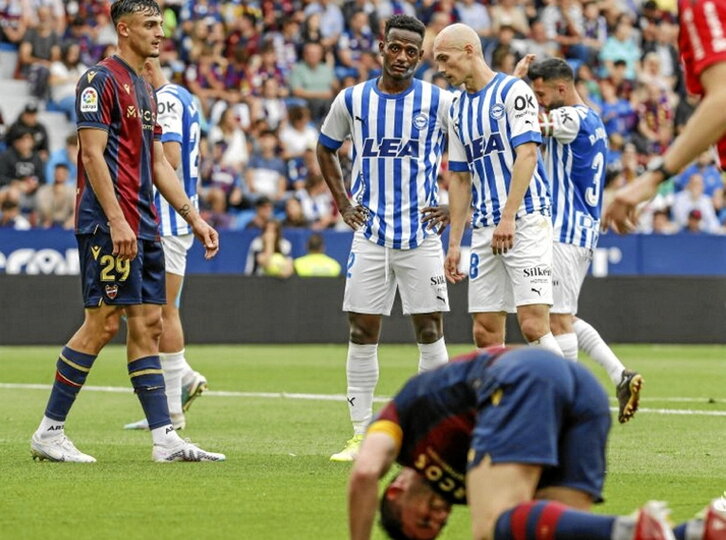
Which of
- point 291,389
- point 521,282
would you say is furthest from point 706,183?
point 521,282

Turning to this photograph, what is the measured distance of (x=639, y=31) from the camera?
2916 cm

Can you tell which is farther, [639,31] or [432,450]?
[639,31]

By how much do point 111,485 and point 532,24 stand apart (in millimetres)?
21876

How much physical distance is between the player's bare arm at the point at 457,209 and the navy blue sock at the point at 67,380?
2.49 m

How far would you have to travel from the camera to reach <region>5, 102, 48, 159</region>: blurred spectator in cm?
2152

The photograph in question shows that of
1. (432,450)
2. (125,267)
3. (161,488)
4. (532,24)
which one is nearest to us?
(432,450)

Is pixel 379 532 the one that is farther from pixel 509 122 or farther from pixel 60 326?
pixel 60 326

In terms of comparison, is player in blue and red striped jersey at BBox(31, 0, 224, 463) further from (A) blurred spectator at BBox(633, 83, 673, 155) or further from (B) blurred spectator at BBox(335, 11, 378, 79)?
(A) blurred spectator at BBox(633, 83, 673, 155)

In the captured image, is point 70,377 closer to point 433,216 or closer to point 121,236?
point 121,236

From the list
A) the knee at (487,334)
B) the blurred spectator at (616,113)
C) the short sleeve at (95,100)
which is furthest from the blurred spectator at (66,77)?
the short sleeve at (95,100)

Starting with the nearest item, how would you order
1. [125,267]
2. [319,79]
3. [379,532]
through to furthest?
[379,532], [125,267], [319,79]

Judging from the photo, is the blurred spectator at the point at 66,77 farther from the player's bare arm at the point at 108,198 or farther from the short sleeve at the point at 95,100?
the player's bare arm at the point at 108,198

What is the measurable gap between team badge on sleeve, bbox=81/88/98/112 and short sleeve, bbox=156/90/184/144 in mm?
2410

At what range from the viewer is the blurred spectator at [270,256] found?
68.7 feet
